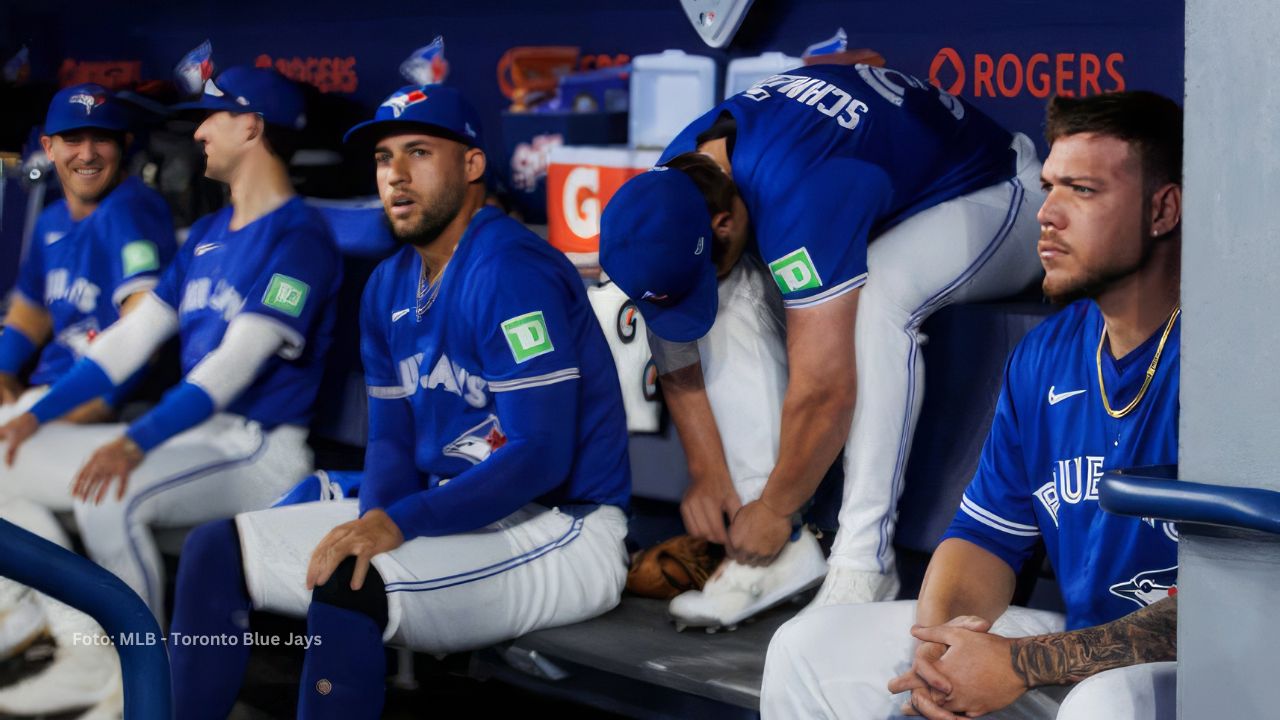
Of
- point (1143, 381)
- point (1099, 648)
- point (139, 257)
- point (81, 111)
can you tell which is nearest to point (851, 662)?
point (1099, 648)

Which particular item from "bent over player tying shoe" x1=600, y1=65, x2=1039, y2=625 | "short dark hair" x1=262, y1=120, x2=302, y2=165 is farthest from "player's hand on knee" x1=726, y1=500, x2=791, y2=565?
"short dark hair" x1=262, y1=120, x2=302, y2=165

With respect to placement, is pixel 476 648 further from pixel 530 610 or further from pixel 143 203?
pixel 143 203

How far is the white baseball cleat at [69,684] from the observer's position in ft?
8.79

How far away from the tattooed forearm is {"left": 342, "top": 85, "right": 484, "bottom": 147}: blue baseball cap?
4.08 feet

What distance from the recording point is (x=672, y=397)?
2.33m

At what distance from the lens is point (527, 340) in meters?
2.16

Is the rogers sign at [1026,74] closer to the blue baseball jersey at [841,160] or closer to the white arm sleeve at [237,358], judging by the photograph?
the blue baseball jersey at [841,160]

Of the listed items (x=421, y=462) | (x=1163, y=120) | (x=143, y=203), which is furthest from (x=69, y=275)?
(x=1163, y=120)

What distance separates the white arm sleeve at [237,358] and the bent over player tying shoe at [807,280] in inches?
35.3

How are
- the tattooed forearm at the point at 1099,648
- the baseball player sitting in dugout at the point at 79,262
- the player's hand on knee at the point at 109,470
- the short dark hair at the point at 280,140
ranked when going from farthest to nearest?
the baseball player sitting in dugout at the point at 79,262 < the short dark hair at the point at 280,140 < the player's hand on knee at the point at 109,470 < the tattooed forearm at the point at 1099,648

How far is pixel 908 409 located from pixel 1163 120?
2.17ft

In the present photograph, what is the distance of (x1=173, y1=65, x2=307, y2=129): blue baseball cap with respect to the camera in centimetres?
300

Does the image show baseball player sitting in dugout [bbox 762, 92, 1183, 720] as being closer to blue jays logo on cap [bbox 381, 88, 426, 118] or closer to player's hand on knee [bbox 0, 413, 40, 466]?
blue jays logo on cap [bbox 381, 88, 426, 118]

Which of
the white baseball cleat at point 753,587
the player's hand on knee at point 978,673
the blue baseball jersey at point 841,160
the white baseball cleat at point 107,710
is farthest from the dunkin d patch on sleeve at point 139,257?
the player's hand on knee at point 978,673
